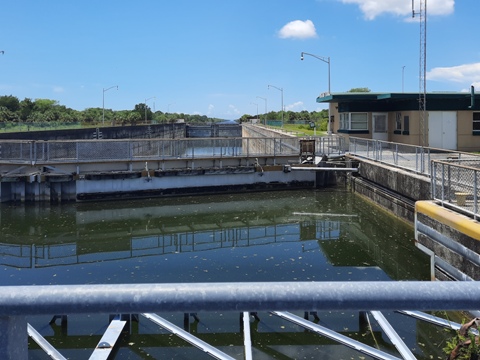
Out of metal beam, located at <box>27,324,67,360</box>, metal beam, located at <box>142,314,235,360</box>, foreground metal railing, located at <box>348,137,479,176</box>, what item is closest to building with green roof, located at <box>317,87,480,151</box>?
foreground metal railing, located at <box>348,137,479,176</box>

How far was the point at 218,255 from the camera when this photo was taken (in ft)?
54.3

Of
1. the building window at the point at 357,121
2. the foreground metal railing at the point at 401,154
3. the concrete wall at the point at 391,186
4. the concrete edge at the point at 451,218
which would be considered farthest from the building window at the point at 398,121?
the concrete edge at the point at 451,218

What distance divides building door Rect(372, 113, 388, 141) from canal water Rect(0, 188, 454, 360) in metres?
9.75

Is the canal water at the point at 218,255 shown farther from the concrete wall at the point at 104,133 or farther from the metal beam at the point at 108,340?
the concrete wall at the point at 104,133

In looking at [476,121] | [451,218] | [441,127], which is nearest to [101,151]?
[441,127]

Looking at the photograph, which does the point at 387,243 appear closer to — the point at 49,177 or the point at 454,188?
the point at 454,188

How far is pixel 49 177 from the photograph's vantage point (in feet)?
90.9

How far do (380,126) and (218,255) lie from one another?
2542 centimetres

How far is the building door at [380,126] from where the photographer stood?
37656 mm

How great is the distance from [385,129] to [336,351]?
32094 mm

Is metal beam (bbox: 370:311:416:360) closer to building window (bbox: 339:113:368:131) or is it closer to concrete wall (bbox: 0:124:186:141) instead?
building window (bbox: 339:113:368:131)

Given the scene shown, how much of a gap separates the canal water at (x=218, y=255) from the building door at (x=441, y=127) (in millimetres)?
8536

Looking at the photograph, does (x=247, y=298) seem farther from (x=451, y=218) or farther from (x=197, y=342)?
(x=451, y=218)

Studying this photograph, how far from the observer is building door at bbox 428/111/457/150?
3316 cm
